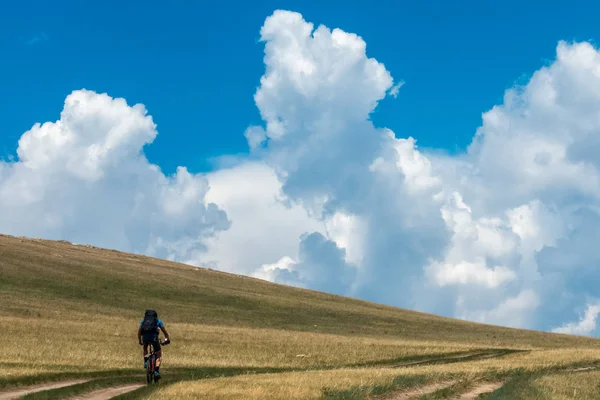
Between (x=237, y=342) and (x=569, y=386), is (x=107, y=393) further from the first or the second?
(x=237, y=342)

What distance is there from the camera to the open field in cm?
2797

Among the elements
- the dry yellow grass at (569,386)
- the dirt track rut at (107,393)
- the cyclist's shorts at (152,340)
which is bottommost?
the dry yellow grass at (569,386)

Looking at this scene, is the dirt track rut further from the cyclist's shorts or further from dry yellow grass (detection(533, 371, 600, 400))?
dry yellow grass (detection(533, 371, 600, 400))

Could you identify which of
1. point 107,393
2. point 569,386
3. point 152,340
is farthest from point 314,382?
point 569,386

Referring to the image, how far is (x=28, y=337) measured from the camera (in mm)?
44281

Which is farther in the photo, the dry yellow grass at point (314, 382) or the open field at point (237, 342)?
the open field at point (237, 342)

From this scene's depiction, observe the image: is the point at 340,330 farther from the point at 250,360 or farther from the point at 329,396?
the point at 329,396

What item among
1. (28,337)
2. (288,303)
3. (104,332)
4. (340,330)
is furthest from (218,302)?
(28,337)

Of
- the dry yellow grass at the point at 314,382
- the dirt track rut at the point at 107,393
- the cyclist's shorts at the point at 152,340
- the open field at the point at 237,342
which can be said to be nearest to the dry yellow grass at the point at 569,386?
the dry yellow grass at the point at 314,382

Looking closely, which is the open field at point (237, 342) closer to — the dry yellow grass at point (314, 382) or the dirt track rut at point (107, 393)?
the dry yellow grass at point (314, 382)

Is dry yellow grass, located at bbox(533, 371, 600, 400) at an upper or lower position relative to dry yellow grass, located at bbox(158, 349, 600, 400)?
lower

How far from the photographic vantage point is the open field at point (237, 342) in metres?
28.0

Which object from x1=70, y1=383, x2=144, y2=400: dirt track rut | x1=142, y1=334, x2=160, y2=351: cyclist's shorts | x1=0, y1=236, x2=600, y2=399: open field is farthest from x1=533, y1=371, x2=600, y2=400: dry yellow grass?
x1=70, y1=383, x2=144, y2=400: dirt track rut

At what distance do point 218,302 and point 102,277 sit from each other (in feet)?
42.6
